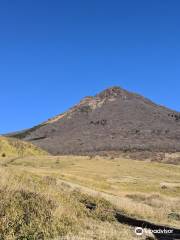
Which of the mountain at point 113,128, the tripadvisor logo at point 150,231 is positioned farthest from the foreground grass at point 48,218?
the mountain at point 113,128

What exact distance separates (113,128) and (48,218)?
462ft

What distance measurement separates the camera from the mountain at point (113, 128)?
11794 cm

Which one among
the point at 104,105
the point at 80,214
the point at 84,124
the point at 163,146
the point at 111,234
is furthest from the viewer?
the point at 104,105

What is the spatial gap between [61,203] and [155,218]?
13.6 feet

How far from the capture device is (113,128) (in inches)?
5945

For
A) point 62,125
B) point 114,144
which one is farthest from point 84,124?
point 114,144

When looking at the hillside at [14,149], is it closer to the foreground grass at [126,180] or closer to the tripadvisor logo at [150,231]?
the foreground grass at [126,180]

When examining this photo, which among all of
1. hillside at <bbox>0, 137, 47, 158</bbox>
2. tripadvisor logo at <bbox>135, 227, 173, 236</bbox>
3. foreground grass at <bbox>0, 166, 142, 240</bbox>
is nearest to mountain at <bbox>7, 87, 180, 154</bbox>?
hillside at <bbox>0, 137, 47, 158</bbox>

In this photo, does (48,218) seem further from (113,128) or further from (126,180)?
(113,128)

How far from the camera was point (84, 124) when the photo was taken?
6432 inches

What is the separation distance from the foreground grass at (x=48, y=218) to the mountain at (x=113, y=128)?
311ft

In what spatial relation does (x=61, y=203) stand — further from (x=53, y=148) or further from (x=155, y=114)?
(x=155, y=114)

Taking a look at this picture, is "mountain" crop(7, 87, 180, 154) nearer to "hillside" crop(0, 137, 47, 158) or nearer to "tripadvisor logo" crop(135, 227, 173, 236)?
"hillside" crop(0, 137, 47, 158)

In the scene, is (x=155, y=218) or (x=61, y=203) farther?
(x=155, y=218)
